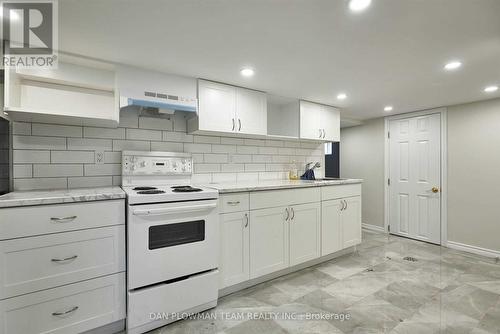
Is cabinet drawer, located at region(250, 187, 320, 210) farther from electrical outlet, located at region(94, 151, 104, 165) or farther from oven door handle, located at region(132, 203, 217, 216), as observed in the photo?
electrical outlet, located at region(94, 151, 104, 165)

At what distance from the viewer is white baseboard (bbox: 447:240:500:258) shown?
3193 millimetres

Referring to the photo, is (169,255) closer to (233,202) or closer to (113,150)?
(233,202)

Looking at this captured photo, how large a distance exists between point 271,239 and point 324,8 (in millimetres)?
1986

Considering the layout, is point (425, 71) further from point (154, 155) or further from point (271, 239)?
point (154, 155)

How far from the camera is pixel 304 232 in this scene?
2.75 meters

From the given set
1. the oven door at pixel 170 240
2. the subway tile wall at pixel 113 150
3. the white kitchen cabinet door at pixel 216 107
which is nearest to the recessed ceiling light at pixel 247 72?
the white kitchen cabinet door at pixel 216 107

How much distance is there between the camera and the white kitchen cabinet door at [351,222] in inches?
126

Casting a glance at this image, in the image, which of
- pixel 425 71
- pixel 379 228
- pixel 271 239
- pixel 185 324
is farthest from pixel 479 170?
pixel 185 324

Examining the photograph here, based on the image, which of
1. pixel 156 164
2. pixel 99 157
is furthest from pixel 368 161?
pixel 99 157

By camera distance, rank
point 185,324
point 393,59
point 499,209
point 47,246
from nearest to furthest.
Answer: point 47,246, point 185,324, point 393,59, point 499,209

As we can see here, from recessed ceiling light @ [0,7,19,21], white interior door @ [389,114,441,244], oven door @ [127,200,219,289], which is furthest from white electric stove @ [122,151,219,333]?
white interior door @ [389,114,441,244]

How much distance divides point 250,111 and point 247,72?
21.6 inches

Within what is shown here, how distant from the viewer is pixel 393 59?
6.70 ft

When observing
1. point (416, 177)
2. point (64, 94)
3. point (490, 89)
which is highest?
point (490, 89)
